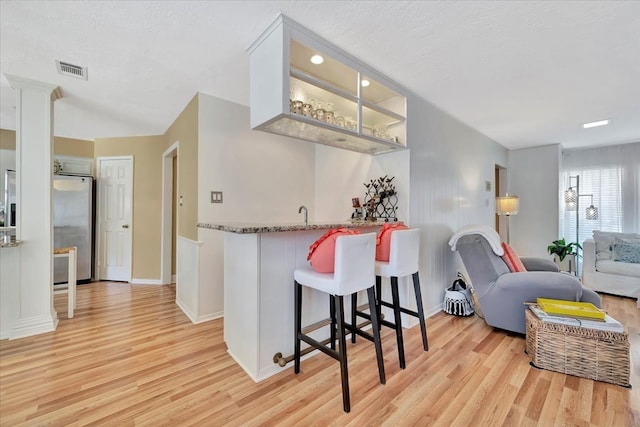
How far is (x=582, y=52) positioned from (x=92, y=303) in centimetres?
542

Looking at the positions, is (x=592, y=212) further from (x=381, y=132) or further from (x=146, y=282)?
(x=146, y=282)

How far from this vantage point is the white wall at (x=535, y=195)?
186 inches

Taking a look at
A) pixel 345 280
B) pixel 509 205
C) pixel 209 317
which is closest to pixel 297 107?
pixel 345 280

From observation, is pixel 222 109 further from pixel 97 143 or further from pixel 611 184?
pixel 611 184

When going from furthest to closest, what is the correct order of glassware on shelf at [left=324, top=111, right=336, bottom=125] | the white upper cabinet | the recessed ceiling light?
the recessed ceiling light, glassware on shelf at [left=324, top=111, right=336, bottom=125], the white upper cabinet

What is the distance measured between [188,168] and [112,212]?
241 centimetres

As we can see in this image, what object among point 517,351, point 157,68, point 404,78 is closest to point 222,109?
point 157,68

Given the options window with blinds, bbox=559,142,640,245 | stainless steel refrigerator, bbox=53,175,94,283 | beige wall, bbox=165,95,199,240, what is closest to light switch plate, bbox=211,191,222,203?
beige wall, bbox=165,95,199,240

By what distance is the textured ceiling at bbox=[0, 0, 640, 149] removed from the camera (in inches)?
65.2

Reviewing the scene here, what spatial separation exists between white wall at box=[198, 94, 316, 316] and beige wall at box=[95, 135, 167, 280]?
2003 millimetres

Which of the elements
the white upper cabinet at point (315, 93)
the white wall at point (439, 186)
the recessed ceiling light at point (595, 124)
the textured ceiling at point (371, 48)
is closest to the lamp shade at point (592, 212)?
the recessed ceiling light at point (595, 124)

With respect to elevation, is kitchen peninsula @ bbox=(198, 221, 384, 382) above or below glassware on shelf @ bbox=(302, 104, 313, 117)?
below

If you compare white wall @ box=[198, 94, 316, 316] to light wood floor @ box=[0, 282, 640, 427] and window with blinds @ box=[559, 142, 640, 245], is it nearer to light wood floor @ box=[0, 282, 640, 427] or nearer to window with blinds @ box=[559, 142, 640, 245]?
light wood floor @ box=[0, 282, 640, 427]

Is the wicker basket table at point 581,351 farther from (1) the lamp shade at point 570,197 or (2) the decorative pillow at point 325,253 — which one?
(1) the lamp shade at point 570,197
